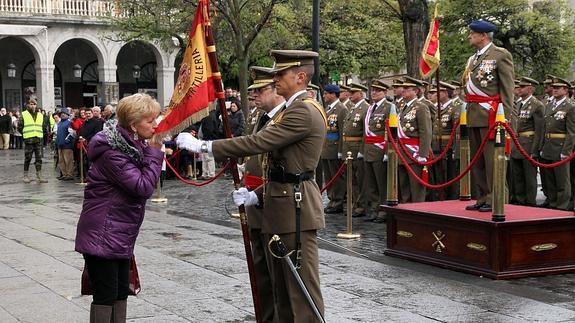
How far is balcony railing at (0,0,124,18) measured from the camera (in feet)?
131

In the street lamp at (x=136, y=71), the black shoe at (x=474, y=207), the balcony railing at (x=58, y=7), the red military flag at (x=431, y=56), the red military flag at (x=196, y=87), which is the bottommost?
the black shoe at (x=474, y=207)

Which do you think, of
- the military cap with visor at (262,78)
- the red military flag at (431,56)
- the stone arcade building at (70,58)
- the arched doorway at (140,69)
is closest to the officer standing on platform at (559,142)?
the red military flag at (431,56)

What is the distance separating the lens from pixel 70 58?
44.4 meters

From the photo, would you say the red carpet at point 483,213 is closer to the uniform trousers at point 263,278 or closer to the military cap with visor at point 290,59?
the uniform trousers at point 263,278

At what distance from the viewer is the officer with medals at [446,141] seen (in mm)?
14469

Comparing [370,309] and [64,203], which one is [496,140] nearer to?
[370,309]

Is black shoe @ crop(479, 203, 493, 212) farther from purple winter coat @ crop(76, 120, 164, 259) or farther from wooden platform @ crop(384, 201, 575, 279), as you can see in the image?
purple winter coat @ crop(76, 120, 164, 259)

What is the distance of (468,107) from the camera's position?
9.70 metres

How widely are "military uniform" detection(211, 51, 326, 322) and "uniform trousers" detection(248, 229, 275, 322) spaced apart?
42 cm

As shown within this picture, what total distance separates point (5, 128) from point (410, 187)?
27417mm

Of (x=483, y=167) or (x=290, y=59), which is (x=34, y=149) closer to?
(x=483, y=167)

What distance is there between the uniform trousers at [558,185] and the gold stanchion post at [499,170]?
596 centimetres

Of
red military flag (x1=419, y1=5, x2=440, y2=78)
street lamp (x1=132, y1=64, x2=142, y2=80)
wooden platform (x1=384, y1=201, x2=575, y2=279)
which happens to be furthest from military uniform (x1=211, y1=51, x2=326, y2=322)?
street lamp (x1=132, y1=64, x2=142, y2=80)

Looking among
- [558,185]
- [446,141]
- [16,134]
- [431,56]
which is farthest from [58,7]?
[431,56]
